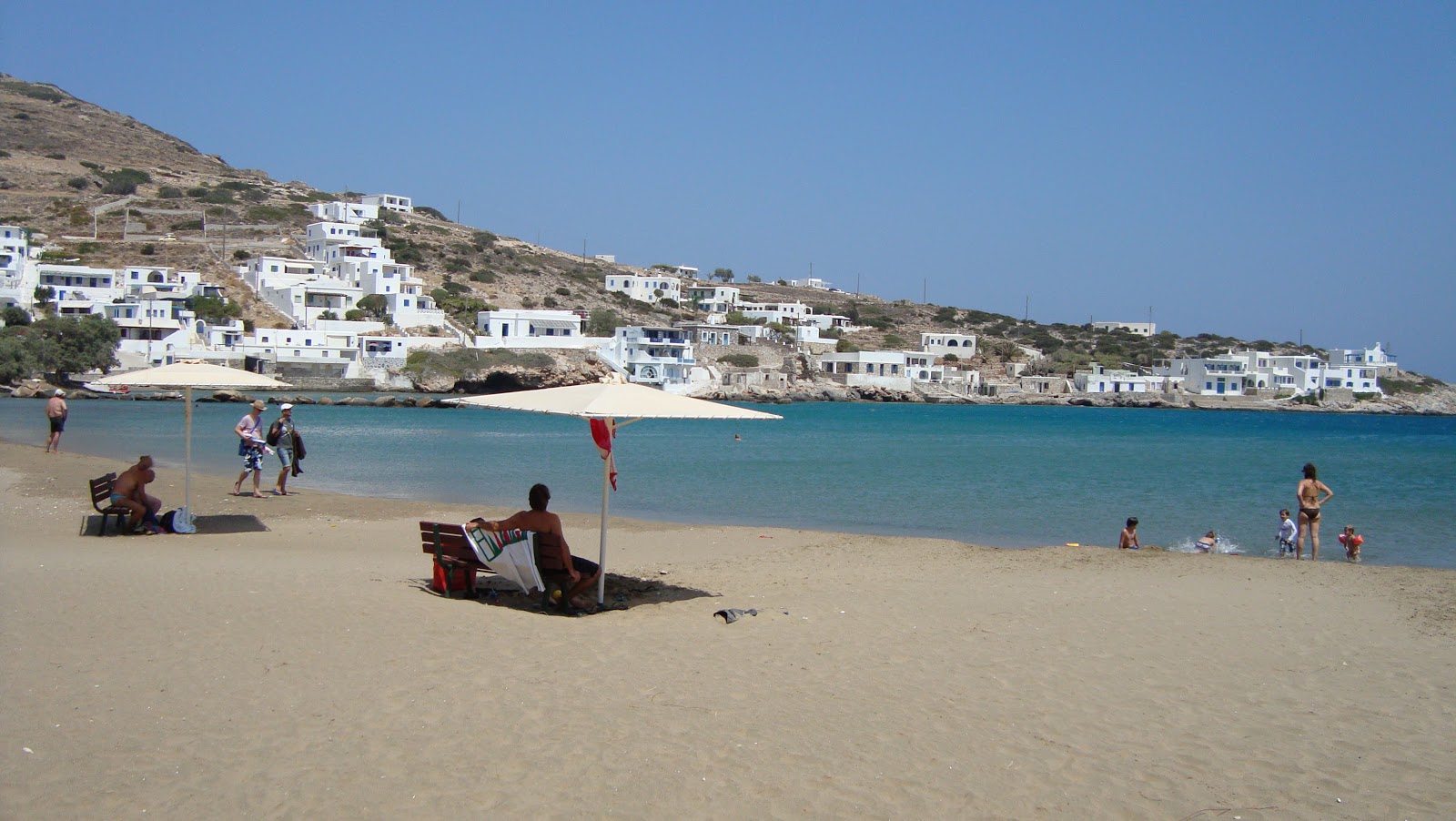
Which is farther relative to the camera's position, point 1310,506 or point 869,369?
point 869,369

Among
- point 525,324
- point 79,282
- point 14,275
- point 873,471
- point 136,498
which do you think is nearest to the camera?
point 136,498

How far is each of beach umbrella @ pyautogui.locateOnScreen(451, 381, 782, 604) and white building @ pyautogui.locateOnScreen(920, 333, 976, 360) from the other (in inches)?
4240

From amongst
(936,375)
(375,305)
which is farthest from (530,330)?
(936,375)

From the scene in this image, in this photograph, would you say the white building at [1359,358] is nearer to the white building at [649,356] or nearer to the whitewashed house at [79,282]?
the white building at [649,356]

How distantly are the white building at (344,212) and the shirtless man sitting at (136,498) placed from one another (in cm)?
10437

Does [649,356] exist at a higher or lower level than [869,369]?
lower

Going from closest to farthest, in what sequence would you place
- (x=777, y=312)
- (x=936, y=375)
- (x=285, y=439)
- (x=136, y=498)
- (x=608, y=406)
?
(x=608, y=406) < (x=136, y=498) < (x=285, y=439) < (x=936, y=375) < (x=777, y=312)

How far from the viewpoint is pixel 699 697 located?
5914 mm

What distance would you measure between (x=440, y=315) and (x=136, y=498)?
239ft

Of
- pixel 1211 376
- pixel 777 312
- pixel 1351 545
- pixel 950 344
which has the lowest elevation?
pixel 1351 545

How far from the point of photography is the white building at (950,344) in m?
114

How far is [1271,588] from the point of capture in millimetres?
10516

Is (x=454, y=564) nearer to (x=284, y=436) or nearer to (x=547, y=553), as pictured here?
(x=547, y=553)

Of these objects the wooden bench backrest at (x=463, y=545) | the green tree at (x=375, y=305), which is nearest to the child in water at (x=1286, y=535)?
the wooden bench backrest at (x=463, y=545)
